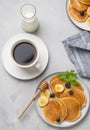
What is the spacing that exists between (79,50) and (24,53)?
0.60 feet

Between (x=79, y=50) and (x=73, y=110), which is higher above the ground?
(x=79, y=50)

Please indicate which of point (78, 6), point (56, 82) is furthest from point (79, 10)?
point (56, 82)

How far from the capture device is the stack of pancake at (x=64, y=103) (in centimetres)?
159

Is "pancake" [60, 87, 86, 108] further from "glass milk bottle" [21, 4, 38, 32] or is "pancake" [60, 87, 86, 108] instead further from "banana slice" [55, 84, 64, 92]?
"glass milk bottle" [21, 4, 38, 32]

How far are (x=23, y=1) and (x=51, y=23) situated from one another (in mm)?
118

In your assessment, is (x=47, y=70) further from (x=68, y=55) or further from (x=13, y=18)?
(x=13, y=18)

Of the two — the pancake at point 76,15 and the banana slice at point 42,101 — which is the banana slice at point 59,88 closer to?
the banana slice at point 42,101

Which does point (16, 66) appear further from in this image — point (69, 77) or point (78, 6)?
point (78, 6)

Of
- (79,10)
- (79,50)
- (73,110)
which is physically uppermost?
(79,10)

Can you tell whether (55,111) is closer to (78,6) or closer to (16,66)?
(16,66)

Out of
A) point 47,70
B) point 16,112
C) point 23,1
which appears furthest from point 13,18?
point 16,112

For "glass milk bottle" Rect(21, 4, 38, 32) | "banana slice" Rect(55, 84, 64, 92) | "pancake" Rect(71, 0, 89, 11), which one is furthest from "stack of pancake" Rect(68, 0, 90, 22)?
"banana slice" Rect(55, 84, 64, 92)

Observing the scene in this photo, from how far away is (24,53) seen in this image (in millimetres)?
1609

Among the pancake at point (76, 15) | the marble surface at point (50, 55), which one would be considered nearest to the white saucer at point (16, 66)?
the marble surface at point (50, 55)
